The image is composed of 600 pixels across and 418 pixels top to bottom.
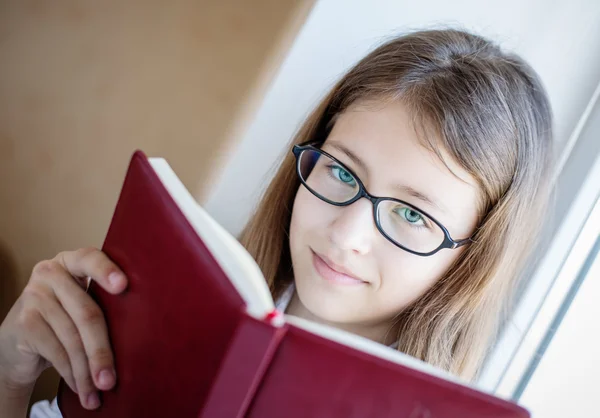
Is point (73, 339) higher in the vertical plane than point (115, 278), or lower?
lower

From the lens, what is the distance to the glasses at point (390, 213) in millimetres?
746

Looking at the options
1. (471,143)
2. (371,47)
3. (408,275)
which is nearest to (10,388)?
(408,275)

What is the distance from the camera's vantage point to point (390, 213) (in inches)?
30.3

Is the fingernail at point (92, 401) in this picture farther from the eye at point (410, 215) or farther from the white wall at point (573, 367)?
the white wall at point (573, 367)

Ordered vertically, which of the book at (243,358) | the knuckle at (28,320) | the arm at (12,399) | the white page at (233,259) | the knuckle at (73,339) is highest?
the white page at (233,259)

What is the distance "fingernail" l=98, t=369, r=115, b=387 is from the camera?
0.55m

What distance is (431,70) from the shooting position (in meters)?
0.82

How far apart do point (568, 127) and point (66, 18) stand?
132 cm

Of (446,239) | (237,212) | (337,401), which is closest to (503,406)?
(337,401)

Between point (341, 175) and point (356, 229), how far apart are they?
0.41ft

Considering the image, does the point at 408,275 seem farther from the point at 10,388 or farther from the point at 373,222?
the point at 10,388

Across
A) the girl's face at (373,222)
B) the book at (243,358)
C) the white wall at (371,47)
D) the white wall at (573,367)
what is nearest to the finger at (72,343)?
the book at (243,358)

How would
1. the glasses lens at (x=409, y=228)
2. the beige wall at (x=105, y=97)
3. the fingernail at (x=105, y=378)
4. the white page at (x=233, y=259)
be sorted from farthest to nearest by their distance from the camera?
1. the beige wall at (x=105, y=97)
2. the glasses lens at (x=409, y=228)
3. the fingernail at (x=105, y=378)
4. the white page at (x=233, y=259)

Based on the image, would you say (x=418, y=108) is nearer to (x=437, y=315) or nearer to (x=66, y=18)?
(x=437, y=315)
